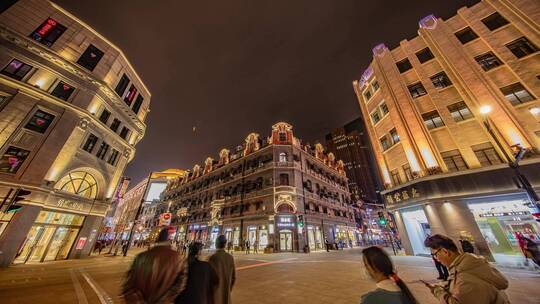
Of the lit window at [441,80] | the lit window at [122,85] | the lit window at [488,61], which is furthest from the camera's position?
the lit window at [122,85]

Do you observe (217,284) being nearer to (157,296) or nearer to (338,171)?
(157,296)

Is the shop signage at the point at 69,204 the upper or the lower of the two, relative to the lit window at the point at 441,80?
lower

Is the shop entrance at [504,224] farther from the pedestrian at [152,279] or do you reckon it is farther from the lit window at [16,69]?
the lit window at [16,69]

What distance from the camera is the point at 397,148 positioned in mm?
17188

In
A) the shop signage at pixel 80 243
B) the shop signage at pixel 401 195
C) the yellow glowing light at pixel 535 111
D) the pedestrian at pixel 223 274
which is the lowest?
the pedestrian at pixel 223 274

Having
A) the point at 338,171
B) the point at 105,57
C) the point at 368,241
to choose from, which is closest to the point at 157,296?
the point at 105,57

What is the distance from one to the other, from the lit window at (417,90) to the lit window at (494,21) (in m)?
6.37

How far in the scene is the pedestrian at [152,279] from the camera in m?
2.10

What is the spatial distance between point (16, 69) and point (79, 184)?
31.7 feet

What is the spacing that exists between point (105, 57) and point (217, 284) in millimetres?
25558

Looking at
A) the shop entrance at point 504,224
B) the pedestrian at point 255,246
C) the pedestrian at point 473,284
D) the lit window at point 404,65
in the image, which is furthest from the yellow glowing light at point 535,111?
the pedestrian at point 255,246

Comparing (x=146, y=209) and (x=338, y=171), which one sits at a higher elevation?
(x=338, y=171)

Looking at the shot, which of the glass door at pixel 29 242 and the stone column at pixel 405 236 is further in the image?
the stone column at pixel 405 236

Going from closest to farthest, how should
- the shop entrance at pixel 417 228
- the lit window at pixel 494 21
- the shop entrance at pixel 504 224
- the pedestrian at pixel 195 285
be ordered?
the pedestrian at pixel 195 285
the shop entrance at pixel 504 224
the shop entrance at pixel 417 228
the lit window at pixel 494 21
